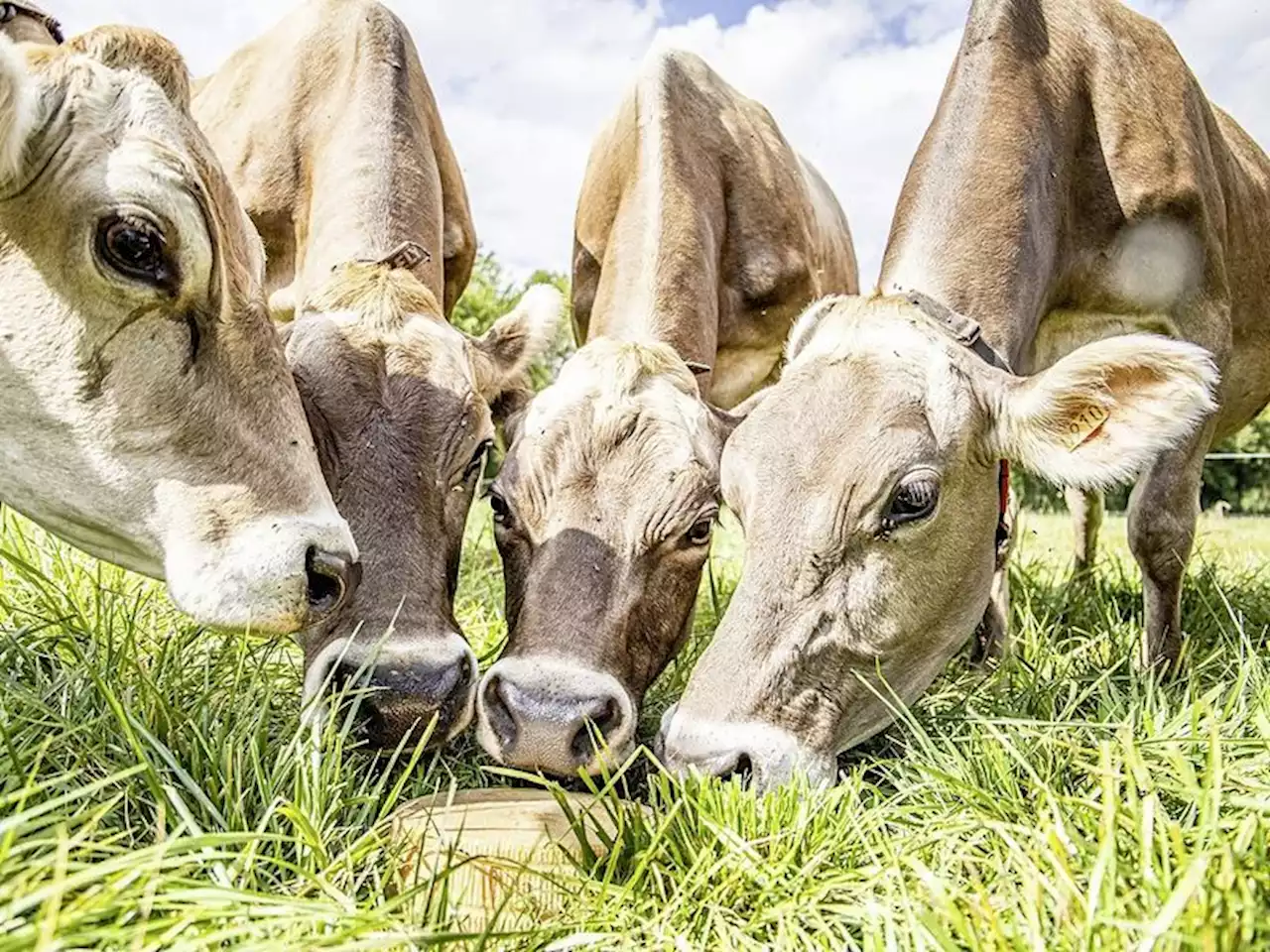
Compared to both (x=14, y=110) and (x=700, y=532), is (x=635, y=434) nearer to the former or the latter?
(x=700, y=532)

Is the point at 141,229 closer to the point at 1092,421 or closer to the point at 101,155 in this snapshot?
the point at 101,155

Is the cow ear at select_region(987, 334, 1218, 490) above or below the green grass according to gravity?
above

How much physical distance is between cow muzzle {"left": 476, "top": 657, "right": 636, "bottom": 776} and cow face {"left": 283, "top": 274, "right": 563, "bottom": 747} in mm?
114

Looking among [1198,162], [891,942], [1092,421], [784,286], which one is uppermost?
[1198,162]

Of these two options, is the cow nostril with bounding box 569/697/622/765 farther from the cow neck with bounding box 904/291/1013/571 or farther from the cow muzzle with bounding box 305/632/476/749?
the cow neck with bounding box 904/291/1013/571

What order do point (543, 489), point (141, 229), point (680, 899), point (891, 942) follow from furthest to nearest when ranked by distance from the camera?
point (543, 489)
point (141, 229)
point (680, 899)
point (891, 942)

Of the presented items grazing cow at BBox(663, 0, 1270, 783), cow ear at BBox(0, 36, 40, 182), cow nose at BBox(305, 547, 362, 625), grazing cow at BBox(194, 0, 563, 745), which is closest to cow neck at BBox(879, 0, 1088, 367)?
grazing cow at BBox(663, 0, 1270, 783)

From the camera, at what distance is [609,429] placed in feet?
12.2

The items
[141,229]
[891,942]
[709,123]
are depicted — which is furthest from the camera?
[709,123]

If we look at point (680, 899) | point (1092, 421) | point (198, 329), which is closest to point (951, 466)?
point (1092, 421)

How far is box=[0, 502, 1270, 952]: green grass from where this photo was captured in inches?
72.0

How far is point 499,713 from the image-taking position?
3.18 metres

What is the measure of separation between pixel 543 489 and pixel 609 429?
27 cm

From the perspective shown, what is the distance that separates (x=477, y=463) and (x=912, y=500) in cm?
140
